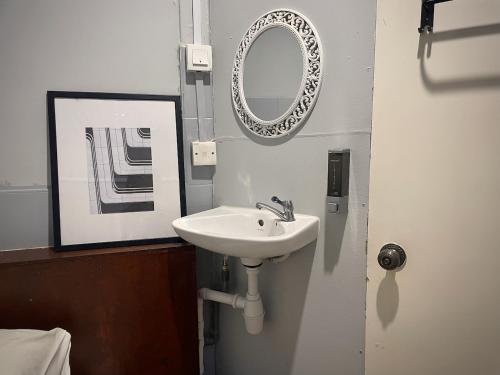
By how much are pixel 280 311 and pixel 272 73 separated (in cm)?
100

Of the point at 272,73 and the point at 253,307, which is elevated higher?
the point at 272,73

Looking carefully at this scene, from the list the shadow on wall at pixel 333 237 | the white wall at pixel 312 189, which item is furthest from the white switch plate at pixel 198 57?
the shadow on wall at pixel 333 237

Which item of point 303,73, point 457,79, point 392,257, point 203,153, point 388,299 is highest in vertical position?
point 303,73

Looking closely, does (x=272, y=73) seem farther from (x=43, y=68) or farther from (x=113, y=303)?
(x=113, y=303)

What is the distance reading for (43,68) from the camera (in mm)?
1230

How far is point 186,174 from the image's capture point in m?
1.46

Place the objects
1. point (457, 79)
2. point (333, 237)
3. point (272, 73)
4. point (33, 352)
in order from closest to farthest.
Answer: point (457, 79), point (33, 352), point (333, 237), point (272, 73)

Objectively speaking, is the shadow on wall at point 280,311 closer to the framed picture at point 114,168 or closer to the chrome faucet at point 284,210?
the chrome faucet at point 284,210

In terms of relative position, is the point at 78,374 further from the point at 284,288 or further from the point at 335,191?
the point at 335,191

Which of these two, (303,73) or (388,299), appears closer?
(388,299)

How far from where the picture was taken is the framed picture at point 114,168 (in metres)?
1.25

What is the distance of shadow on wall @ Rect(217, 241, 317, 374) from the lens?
126 centimetres

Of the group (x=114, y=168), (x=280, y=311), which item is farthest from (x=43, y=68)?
(x=280, y=311)

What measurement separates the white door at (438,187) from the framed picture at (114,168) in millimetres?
854
